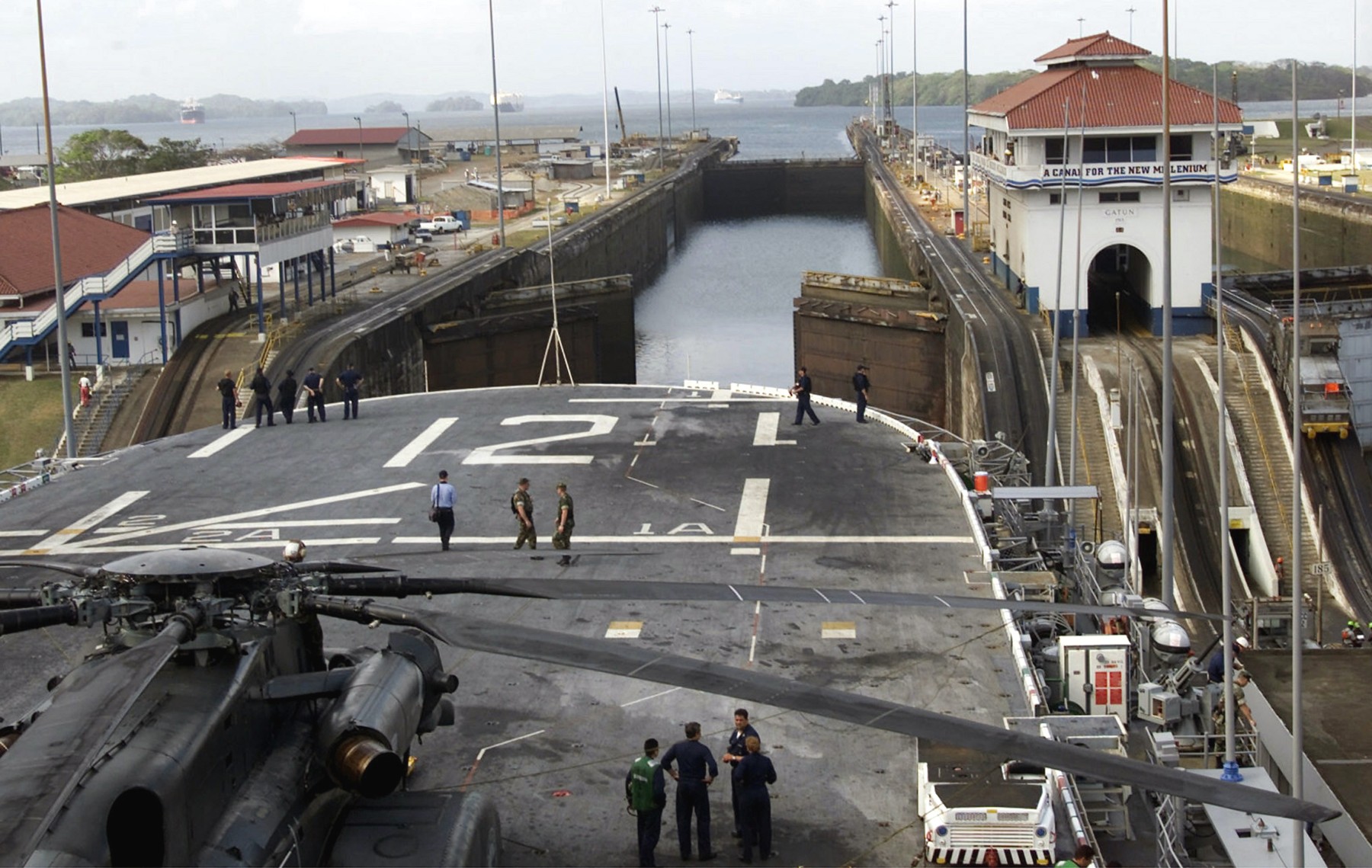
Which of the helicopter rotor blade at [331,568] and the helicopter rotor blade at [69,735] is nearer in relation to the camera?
the helicopter rotor blade at [69,735]

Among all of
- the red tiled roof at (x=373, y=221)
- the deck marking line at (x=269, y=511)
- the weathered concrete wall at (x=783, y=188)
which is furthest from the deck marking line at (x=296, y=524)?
the weathered concrete wall at (x=783, y=188)

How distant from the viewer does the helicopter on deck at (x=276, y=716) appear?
8820mm

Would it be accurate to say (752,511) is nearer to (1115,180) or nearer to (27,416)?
(1115,180)

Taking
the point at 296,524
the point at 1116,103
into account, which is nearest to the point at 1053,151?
the point at 1116,103

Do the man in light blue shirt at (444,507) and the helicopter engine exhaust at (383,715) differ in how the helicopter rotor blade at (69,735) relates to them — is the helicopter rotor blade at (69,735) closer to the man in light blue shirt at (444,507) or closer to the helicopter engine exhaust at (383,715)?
the helicopter engine exhaust at (383,715)

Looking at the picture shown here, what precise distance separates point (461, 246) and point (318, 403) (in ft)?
147

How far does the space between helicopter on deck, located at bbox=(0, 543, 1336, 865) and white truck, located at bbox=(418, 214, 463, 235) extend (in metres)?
76.0

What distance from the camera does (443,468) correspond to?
29859mm

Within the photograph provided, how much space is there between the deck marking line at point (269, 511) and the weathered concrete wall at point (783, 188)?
116887 mm

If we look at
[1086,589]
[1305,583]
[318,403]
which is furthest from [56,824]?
[1305,583]

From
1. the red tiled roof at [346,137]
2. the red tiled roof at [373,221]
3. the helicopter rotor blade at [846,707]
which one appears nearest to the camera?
the helicopter rotor blade at [846,707]

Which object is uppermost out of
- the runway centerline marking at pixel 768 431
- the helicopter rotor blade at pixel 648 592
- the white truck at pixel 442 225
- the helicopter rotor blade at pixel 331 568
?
the white truck at pixel 442 225

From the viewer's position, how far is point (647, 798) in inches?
512

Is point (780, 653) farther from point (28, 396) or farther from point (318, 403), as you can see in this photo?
point (28, 396)
